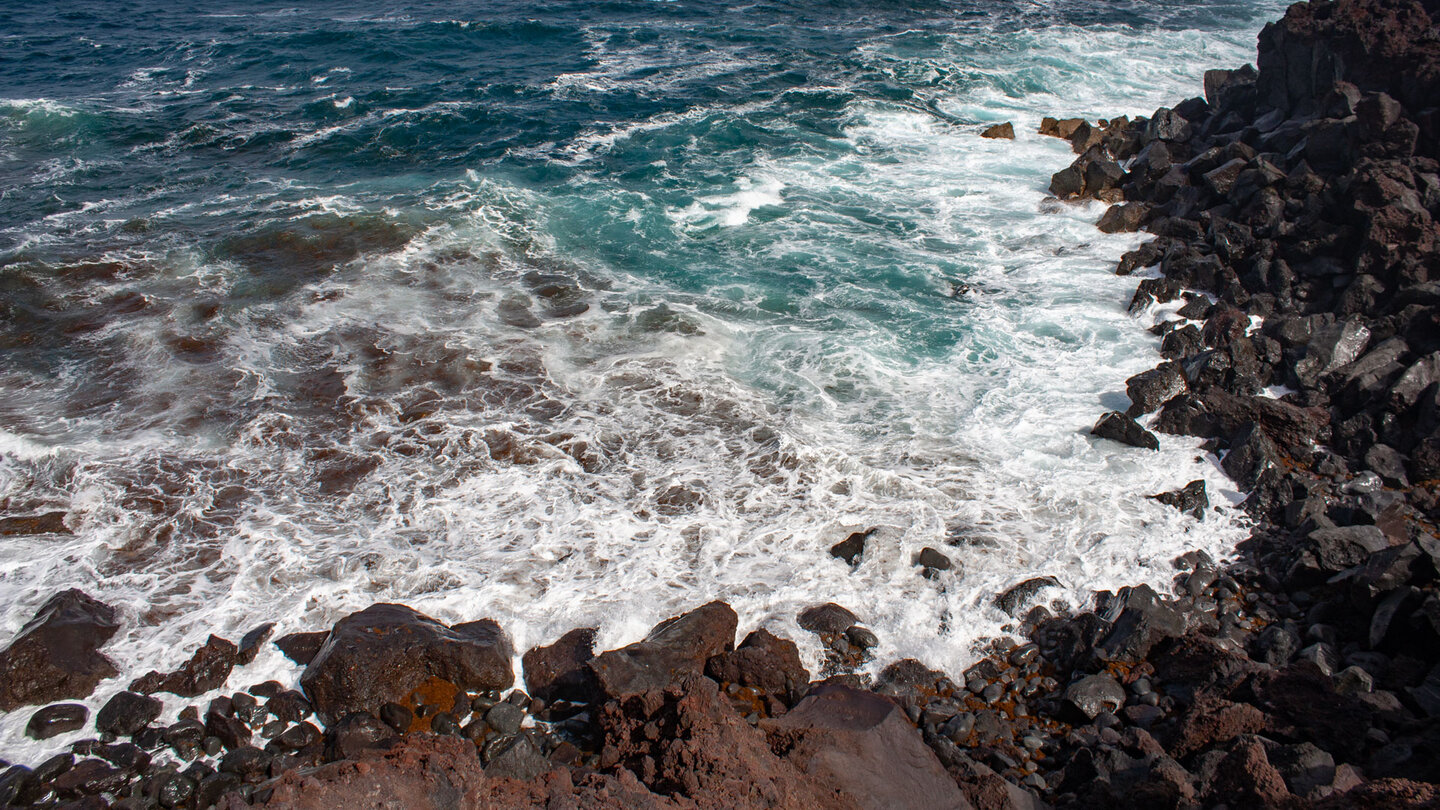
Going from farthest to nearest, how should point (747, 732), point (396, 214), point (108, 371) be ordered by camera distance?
point (396, 214), point (108, 371), point (747, 732)

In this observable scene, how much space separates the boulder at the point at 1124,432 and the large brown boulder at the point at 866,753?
271 inches

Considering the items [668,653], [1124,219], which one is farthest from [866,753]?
[1124,219]

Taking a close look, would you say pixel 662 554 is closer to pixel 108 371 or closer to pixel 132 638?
pixel 132 638

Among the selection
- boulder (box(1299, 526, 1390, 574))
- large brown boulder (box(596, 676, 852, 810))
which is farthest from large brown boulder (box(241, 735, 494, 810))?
boulder (box(1299, 526, 1390, 574))

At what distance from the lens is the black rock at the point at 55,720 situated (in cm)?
798

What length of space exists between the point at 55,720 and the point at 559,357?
872 centimetres

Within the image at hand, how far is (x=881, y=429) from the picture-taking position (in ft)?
42.4

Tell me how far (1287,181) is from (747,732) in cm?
1739

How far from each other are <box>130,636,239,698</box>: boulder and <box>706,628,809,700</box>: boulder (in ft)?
16.6

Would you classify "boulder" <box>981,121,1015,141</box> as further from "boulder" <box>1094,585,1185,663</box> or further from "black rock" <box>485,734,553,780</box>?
"black rock" <box>485,734,553,780</box>

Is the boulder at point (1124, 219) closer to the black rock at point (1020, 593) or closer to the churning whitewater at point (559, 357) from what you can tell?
the churning whitewater at point (559, 357)

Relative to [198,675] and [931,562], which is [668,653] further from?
[198,675]

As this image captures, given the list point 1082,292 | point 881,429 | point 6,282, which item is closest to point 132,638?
point 881,429

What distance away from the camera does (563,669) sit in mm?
8688
